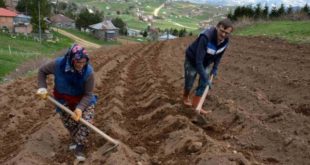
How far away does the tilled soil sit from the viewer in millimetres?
6195

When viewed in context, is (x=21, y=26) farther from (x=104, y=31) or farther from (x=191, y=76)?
(x=191, y=76)

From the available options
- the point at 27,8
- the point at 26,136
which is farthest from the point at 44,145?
the point at 27,8

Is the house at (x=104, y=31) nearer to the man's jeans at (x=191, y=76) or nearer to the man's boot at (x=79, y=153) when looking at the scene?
the man's jeans at (x=191, y=76)

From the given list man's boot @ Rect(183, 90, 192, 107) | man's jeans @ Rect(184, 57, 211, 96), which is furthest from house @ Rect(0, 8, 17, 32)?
man's jeans @ Rect(184, 57, 211, 96)

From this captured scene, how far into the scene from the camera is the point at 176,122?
7.39 m

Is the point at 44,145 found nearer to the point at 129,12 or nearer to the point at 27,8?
the point at 27,8

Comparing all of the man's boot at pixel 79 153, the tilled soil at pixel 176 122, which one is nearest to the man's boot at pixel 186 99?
the tilled soil at pixel 176 122

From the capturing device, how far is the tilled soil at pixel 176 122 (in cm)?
620

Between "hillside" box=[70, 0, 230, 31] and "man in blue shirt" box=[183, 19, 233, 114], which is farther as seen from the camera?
"hillside" box=[70, 0, 230, 31]

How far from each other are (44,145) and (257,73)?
A: 670 cm

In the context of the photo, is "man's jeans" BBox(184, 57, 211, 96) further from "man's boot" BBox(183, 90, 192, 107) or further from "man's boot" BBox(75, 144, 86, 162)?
"man's boot" BBox(75, 144, 86, 162)

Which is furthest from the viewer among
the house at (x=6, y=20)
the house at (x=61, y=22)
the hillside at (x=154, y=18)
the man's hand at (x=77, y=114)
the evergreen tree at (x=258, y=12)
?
the hillside at (x=154, y=18)

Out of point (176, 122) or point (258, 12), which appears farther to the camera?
point (258, 12)

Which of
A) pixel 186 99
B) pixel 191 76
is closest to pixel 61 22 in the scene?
pixel 186 99
